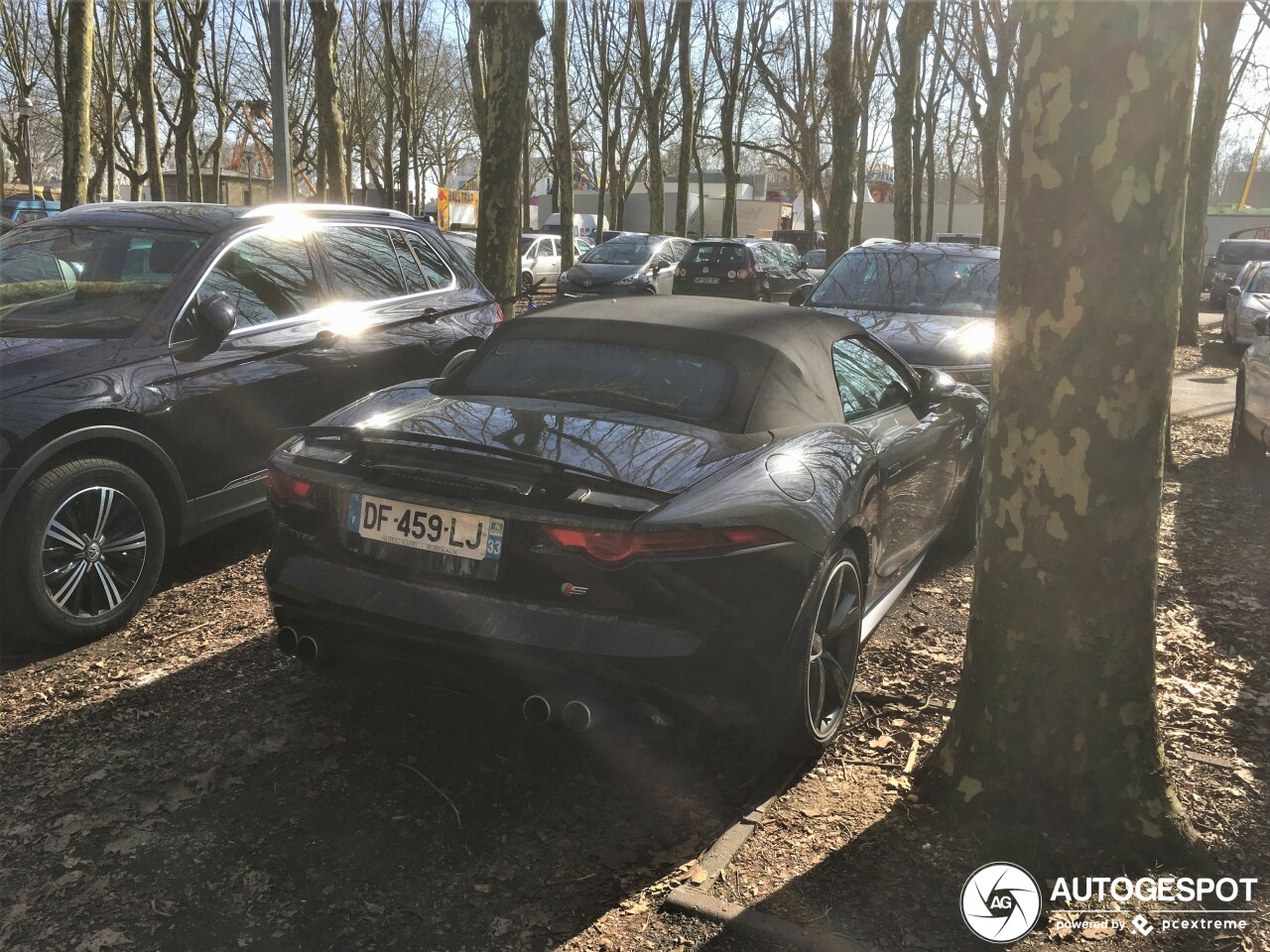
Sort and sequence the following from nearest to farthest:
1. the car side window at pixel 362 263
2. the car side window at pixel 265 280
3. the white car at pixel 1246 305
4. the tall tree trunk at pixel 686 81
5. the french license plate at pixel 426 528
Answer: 1. the french license plate at pixel 426 528
2. the car side window at pixel 265 280
3. the car side window at pixel 362 263
4. the white car at pixel 1246 305
5. the tall tree trunk at pixel 686 81

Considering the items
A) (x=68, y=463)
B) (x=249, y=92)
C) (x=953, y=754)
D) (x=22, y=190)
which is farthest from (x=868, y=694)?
(x=22, y=190)

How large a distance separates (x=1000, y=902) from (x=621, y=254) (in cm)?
2146

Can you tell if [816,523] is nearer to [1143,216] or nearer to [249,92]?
[1143,216]

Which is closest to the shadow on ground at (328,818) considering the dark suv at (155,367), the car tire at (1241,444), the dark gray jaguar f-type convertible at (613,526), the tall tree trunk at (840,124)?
the dark gray jaguar f-type convertible at (613,526)

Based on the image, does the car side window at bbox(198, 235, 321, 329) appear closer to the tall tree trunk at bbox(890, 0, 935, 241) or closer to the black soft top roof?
the black soft top roof

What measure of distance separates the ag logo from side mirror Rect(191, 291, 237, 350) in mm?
3930

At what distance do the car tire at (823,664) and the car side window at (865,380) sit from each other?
32.7 inches

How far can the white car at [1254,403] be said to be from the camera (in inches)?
311

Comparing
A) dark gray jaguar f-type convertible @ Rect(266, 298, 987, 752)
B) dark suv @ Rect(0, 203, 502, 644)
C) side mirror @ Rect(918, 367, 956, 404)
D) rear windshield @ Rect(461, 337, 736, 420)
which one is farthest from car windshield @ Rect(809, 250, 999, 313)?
rear windshield @ Rect(461, 337, 736, 420)

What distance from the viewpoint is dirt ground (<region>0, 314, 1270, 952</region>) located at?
8.78 ft

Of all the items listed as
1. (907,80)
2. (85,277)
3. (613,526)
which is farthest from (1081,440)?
(907,80)

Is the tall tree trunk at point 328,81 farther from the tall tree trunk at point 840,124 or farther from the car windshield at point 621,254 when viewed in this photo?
the tall tree trunk at point 840,124

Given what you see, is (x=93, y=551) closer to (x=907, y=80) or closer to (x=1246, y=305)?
(x=907, y=80)

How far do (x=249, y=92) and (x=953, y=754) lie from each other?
42285 mm
